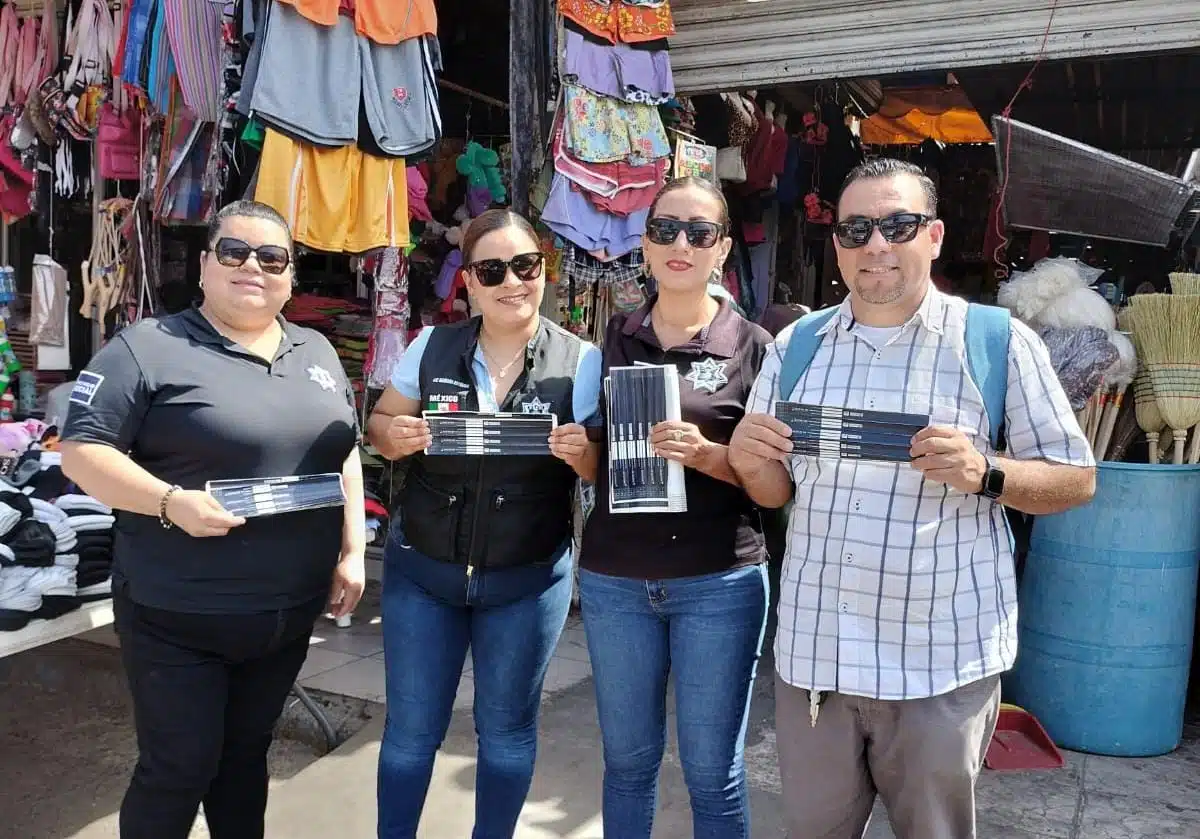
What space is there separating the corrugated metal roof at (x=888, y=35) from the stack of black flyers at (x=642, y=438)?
301cm

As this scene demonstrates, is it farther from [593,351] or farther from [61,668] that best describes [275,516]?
[61,668]

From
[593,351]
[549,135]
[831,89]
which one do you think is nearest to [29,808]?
[593,351]

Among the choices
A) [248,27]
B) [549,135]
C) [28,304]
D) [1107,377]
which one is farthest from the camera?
[28,304]

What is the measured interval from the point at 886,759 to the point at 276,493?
59.5 inches

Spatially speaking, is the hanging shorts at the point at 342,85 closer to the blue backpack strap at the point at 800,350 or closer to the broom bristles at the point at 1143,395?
the blue backpack strap at the point at 800,350

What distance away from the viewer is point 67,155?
20.6 ft

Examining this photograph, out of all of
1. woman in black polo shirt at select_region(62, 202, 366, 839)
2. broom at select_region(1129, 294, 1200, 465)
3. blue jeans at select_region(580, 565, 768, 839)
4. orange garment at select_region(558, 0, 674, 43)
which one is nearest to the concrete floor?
blue jeans at select_region(580, 565, 768, 839)

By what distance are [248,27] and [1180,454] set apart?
425 cm

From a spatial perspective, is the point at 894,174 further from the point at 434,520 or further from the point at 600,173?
the point at 600,173

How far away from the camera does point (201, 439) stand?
7.36ft

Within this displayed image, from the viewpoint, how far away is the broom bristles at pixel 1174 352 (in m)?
3.75

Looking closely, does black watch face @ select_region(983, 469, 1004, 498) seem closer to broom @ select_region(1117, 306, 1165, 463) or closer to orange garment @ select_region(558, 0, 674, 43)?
broom @ select_region(1117, 306, 1165, 463)

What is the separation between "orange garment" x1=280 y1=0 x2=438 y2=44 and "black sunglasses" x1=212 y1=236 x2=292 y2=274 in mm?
2127

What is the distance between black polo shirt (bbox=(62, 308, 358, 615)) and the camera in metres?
2.22
